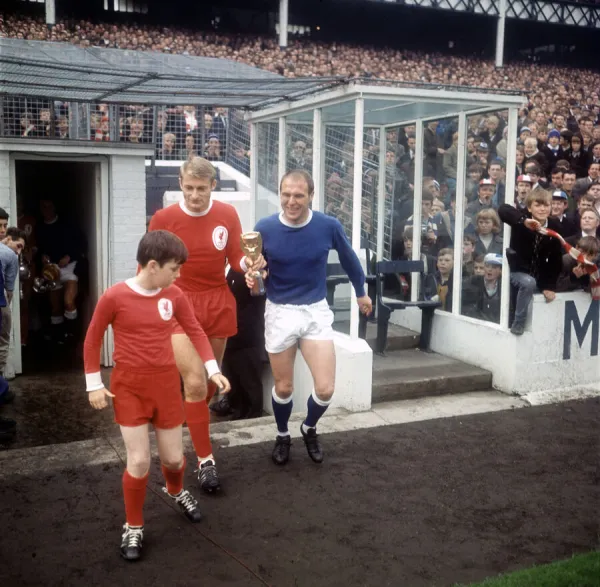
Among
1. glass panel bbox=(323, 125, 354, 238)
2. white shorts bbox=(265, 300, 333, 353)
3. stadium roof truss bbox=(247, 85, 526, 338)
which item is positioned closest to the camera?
white shorts bbox=(265, 300, 333, 353)

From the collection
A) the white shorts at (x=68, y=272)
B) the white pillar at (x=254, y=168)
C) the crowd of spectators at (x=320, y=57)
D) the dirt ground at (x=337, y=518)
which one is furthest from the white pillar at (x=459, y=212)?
the crowd of spectators at (x=320, y=57)

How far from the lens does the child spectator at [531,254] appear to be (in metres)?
6.92

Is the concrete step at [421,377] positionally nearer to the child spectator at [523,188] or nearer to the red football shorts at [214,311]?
the red football shorts at [214,311]

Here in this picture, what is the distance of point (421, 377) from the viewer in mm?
7125

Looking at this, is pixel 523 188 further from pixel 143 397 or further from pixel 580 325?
pixel 143 397

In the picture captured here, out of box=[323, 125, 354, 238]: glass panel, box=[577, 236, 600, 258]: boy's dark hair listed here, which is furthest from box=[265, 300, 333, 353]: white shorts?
box=[577, 236, 600, 258]: boy's dark hair

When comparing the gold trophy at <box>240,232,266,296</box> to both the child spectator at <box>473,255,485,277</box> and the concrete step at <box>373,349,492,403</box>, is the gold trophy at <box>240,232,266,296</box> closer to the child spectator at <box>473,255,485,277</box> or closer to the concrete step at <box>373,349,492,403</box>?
the concrete step at <box>373,349,492,403</box>

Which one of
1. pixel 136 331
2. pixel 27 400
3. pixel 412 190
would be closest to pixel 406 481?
pixel 136 331

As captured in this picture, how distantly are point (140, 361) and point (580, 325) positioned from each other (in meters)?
5.09

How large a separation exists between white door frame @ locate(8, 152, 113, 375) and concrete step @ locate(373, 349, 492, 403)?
149 inches

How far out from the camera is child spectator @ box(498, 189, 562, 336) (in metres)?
6.92

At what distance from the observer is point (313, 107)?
710 centimetres

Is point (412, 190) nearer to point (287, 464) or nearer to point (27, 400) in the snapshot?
point (287, 464)

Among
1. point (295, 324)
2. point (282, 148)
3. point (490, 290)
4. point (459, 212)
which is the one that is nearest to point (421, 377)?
point (490, 290)
